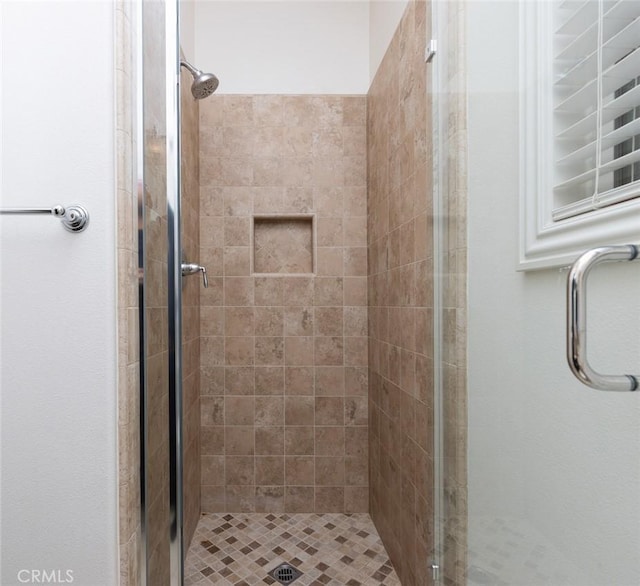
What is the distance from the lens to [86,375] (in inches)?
31.6

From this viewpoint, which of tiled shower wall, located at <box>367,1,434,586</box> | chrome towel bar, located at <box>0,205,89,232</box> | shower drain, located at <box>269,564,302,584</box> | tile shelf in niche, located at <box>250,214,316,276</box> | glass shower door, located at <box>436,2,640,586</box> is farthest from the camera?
tile shelf in niche, located at <box>250,214,316,276</box>

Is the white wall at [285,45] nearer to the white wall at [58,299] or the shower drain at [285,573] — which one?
the white wall at [58,299]

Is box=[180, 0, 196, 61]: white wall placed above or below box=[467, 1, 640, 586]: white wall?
above

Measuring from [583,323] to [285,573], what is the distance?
1.70m

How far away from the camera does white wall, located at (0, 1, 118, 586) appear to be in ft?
2.60

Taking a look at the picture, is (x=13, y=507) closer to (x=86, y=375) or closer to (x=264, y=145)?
(x=86, y=375)

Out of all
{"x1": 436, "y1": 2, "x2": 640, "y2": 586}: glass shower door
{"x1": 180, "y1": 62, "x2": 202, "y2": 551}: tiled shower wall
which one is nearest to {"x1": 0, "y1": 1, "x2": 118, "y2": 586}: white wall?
{"x1": 436, "y1": 2, "x2": 640, "y2": 586}: glass shower door

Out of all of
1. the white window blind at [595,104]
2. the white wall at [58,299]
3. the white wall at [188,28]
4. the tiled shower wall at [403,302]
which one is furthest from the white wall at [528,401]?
the white wall at [188,28]

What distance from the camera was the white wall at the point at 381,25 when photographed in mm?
1649

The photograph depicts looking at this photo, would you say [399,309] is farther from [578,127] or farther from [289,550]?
[289,550]

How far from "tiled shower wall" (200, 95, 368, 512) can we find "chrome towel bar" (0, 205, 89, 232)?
136 cm

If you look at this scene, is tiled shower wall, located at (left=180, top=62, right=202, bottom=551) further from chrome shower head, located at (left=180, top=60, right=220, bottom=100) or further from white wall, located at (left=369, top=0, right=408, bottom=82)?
white wall, located at (left=369, top=0, right=408, bottom=82)

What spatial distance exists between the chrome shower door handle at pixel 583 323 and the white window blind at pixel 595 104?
5.3 inches

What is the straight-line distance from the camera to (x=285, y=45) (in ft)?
7.19
